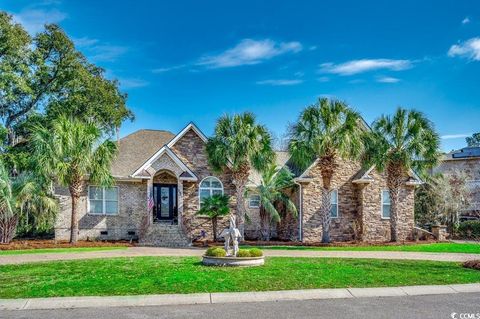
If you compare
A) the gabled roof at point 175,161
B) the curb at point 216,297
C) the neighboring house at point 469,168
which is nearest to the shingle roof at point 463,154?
the neighboring house at point 469,168

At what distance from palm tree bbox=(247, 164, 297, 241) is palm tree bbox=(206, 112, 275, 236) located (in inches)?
42.4

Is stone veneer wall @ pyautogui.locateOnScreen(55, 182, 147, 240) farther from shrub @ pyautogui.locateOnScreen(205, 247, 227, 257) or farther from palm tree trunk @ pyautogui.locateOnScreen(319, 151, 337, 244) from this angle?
shrub @ pyautogui.locateOnScreen(205, 247, 227, 257)

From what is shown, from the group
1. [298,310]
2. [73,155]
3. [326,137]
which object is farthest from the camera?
[326,137]

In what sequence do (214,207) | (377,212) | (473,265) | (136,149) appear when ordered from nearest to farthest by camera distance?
(473,265) < (214,207) < (377,212) < (136,149)

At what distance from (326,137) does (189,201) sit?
915 centimetres

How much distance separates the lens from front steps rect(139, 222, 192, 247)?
82.6 ft

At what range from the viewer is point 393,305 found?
975 cm

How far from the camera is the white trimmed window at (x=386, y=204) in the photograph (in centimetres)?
2895

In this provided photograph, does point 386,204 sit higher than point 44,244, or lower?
higher

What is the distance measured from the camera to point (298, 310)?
937 cm

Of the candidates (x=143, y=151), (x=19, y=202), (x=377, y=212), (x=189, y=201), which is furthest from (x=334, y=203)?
(x=19, y=202)

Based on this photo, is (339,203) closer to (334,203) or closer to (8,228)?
(334,203)

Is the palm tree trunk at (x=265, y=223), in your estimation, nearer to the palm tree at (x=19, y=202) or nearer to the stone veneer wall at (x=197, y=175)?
the stone veneer wall at (x=197, y=175)

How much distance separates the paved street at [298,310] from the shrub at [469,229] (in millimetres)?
25069
